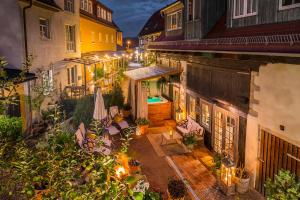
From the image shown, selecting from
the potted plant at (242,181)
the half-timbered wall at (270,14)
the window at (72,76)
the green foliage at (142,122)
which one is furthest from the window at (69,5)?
the potted plant at (242,181)

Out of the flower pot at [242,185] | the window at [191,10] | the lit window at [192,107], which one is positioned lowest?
the flower pot at [242,185]

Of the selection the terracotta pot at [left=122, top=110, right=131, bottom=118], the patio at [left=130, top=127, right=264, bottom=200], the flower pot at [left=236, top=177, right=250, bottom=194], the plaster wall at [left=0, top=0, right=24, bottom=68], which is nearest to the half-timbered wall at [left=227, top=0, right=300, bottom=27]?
the flower pot at [left=236, top=177, right=250, bottom=194]

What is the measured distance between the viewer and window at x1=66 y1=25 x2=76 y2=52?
20.8 metres

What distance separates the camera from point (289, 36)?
6203 mm

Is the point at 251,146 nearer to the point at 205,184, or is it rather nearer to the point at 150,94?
the point at 205,184

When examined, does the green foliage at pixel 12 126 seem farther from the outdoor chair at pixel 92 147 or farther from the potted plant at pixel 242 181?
the potted plant at pixel 242 181

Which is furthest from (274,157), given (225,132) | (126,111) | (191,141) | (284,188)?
(126,111)

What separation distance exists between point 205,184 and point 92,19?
22.9 m

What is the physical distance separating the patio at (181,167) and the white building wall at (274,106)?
1.47 m

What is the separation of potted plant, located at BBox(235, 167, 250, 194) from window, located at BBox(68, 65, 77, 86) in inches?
620

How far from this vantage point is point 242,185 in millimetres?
8555

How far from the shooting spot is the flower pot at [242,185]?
8.55 m

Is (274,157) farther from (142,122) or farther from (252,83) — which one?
(142,122)

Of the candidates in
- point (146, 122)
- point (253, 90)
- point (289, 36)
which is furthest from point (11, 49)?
point (289, 36)
